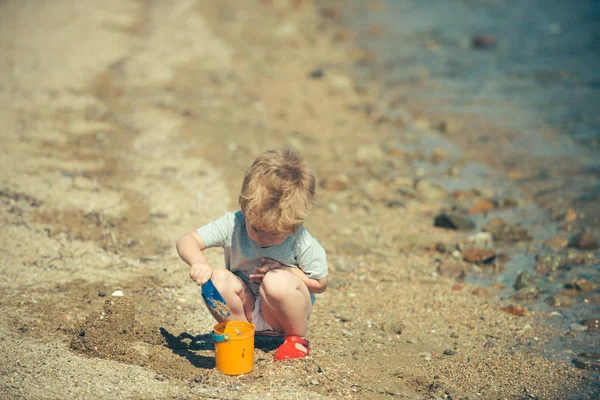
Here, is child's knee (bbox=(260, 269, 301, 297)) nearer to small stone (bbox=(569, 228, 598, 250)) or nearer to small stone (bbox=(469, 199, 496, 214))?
small stone (bbox=(569, 228, 598, 250))

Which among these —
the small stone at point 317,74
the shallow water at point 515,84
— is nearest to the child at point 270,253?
the shallow water at point 515,84

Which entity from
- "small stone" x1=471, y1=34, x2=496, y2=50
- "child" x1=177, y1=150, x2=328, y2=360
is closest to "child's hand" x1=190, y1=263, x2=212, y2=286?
"child" x1=177, y1=150, x2=328, y2=360

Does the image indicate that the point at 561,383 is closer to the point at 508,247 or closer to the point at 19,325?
the point at 508,247

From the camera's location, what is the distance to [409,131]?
872 centimetres

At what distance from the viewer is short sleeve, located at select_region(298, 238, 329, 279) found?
338 centimetres

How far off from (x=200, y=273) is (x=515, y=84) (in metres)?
8.80

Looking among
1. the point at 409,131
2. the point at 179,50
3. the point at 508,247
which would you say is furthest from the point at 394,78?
the point at 508,247

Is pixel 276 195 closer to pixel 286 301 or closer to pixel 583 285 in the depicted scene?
pixel 286 301

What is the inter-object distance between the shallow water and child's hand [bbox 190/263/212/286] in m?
2.17

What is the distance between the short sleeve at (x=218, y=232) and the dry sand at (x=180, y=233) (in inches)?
23.0

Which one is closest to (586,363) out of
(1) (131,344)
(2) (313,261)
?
(2) (313,261)

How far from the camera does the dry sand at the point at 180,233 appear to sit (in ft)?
10.9

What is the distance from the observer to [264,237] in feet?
10.7

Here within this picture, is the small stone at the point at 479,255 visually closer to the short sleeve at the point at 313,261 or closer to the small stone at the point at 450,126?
the short sleeve at the point at 313,261
